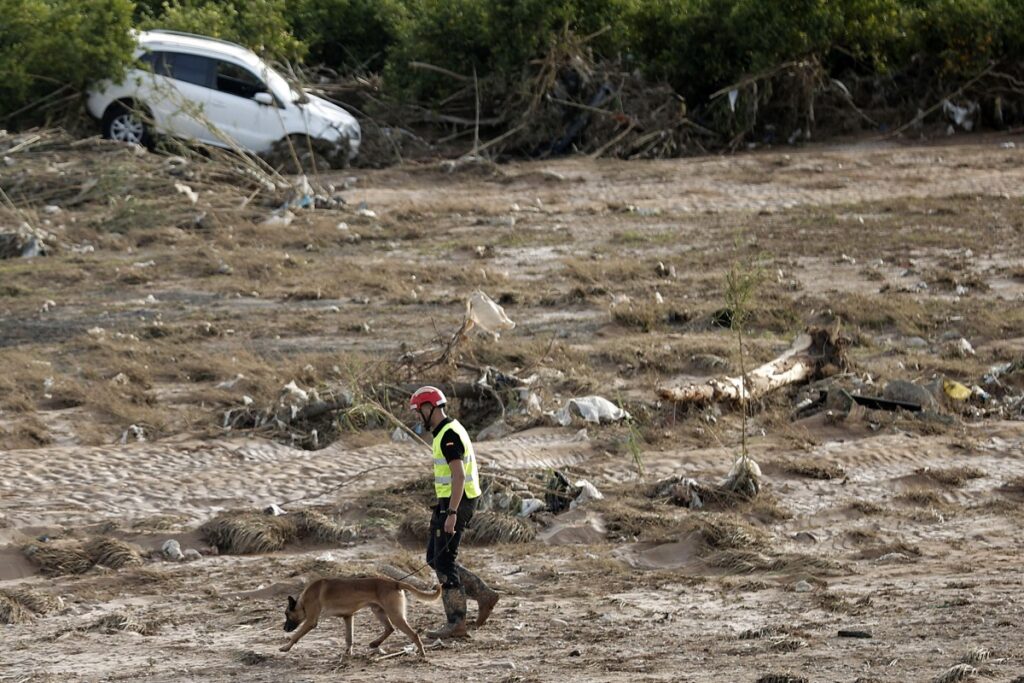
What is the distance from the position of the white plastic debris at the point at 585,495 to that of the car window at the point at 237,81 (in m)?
11.3

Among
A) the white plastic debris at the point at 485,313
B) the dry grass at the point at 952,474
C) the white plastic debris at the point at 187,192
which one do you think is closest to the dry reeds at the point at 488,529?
the dry grass at the point at 952,474

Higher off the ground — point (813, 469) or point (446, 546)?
point (446, 546)

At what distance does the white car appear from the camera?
61.4ft

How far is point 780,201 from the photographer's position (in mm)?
17281

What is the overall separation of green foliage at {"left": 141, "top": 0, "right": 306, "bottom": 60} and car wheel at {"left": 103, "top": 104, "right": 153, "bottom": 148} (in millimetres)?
2003

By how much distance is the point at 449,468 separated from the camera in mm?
6520

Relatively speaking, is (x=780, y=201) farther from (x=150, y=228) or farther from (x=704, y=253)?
(x=150, y=228)

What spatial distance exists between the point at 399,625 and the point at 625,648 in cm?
92

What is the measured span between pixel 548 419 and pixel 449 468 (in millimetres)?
3648

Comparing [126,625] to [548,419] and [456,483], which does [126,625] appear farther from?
[548,419]

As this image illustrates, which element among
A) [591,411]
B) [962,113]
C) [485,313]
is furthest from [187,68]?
[591,411]

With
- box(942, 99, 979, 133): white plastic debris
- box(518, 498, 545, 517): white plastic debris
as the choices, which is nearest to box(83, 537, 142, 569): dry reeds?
box(518, 498, 545, 517): white plastic debris

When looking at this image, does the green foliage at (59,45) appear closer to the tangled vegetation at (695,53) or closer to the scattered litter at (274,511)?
the tangled vegetation at (695,53)

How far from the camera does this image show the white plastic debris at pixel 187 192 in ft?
54.4
